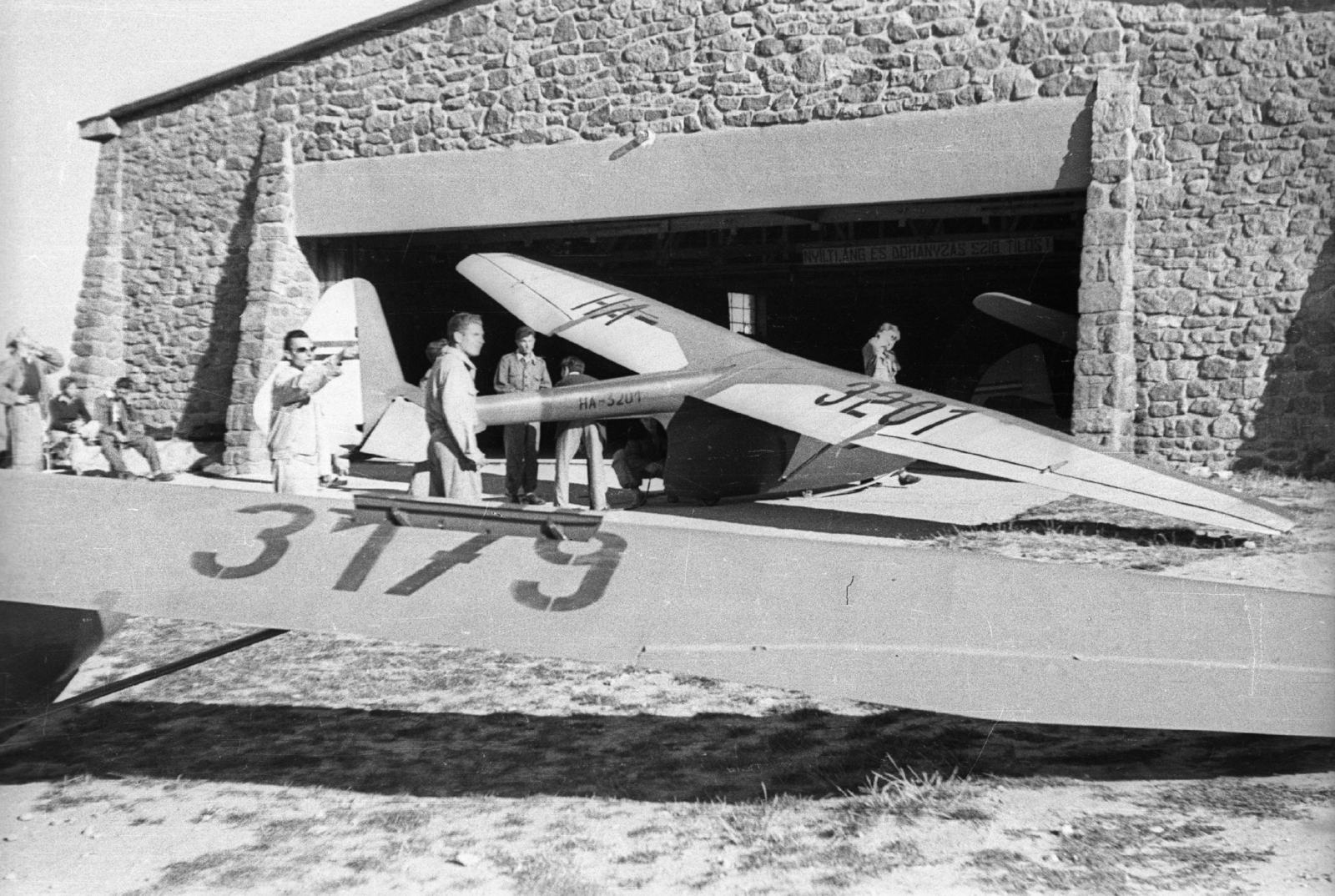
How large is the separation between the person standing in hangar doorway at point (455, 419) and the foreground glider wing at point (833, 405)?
2164 millimetres

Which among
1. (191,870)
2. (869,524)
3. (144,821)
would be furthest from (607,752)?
(869,524)

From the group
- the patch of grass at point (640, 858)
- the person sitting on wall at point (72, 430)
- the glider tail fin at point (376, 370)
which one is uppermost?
the glider tail fin at point (376, 370)

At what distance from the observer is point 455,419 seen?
506 centimetres

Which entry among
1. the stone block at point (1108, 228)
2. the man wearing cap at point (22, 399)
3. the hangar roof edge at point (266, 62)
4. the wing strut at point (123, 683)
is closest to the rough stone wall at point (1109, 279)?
the stone block at point (1108, 228)

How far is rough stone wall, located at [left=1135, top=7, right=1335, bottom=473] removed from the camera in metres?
7.66

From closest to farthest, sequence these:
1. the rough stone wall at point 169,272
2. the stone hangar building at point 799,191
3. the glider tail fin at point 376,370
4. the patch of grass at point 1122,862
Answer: the patch of grass at point 1122,862 → the stone hangar building at point 799,191 → the glider tail fin at point 376,370 → the rough stone wall at point 169,272

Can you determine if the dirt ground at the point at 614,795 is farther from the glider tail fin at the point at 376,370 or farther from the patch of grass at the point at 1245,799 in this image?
the glider tail fin at the point at 376,370

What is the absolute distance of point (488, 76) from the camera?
9820 millimetres

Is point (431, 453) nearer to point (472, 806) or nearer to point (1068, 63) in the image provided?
point (472, 806)

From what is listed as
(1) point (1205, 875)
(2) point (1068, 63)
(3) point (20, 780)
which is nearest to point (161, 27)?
(3) point (20, 780)

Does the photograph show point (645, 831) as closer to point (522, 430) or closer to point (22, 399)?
point (522, 430)

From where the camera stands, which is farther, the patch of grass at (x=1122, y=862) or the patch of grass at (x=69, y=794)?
the patch of grass at (x=69, y=794)

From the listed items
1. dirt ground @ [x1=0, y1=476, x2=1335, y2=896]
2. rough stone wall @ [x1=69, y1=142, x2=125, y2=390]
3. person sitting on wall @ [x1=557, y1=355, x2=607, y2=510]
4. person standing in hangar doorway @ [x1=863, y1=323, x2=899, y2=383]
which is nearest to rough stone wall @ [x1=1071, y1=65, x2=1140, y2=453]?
person standing in hangar doorway @ [x1=863, y1=323, x2=899, y2=383]

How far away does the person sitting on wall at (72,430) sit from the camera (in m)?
9.62
